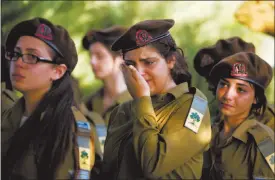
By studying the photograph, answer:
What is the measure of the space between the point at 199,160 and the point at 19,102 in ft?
1.88

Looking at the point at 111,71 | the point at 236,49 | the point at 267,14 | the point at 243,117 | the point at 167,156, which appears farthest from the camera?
the point at 267,14

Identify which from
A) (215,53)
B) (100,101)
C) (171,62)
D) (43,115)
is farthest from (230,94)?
(100,101)

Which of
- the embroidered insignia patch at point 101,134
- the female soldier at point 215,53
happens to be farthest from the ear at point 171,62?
the female soldier at point 215,53

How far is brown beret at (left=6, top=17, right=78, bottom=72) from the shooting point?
71.0 inches

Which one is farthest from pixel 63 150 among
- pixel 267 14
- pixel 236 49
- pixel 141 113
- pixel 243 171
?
pixel 267 14

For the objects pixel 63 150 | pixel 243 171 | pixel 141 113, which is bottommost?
pixel 243 171

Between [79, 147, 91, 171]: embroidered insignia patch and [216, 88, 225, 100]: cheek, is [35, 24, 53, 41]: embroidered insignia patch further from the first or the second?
[216, 88, 225, 100]: cheek

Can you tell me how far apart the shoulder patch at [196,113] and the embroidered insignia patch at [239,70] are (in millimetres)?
466

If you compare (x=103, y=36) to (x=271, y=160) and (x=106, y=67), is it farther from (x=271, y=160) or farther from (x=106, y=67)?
(x=271, y=160)

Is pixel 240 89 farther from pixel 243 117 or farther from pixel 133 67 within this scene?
→ pixel 133 67

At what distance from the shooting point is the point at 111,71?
2.97m

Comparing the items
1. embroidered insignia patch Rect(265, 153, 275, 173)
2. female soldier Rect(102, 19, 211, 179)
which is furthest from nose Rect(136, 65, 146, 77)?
embroidered insignia patch Rect(265, 153, 275, 173)

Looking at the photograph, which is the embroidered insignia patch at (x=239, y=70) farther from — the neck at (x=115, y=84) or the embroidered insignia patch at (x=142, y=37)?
the neck at (x=115, y=84)

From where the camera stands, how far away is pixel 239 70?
2.03 m
